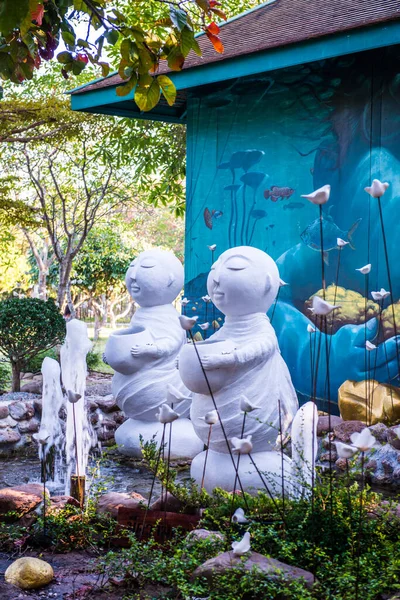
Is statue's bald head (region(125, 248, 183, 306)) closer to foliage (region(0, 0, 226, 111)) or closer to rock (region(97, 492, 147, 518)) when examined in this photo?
rock (region(97, 492, 147, 518))

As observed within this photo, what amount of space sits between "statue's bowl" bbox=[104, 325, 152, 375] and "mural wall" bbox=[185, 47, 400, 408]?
2102mm

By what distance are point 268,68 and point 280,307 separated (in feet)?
9.32

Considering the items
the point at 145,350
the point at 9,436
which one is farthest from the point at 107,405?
the point at 145,350

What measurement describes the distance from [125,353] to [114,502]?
233 centimetres

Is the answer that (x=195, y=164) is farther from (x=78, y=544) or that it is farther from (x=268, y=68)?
(x=78, y=544)

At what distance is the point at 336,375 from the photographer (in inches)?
342

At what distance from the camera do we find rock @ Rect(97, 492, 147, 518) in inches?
182

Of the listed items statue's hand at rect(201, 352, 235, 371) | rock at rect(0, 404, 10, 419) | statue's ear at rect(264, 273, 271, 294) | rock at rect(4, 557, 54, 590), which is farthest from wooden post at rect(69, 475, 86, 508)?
rock at rect(0, 404, 10, 419)

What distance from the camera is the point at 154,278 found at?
23.8 feet

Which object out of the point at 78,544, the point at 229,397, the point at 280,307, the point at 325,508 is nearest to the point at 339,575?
the point at 325,508

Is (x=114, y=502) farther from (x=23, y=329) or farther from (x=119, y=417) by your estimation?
(x=23, y=329)

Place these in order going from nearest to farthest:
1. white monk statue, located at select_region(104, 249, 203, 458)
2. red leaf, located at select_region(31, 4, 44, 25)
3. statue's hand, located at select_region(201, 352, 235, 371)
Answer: red leaf, located at select_region(31, 4, 44, 25)
statue's hand, located at select_region(201, 352, 235, 371)
white monk statue, located at select_region(104, 249, 203, 458)

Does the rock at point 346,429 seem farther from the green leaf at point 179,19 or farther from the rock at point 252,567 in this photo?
the green leaf at point 179,19

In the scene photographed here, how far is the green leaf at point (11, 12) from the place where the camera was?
2.41 metres
